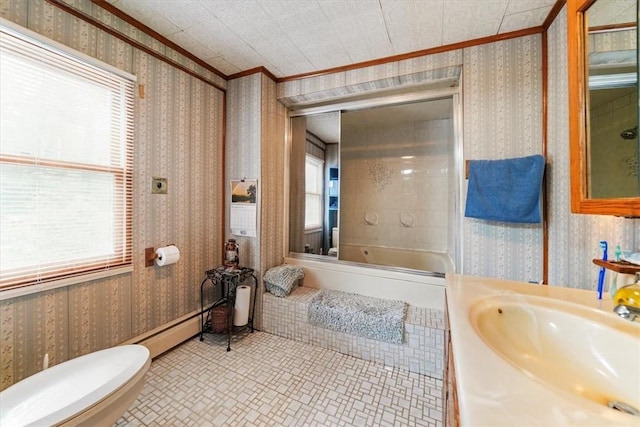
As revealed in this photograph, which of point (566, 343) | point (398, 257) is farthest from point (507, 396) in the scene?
point (398, 257)

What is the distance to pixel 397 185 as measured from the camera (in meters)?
3.34

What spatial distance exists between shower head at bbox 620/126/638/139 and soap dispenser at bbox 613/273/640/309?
0.45 meters

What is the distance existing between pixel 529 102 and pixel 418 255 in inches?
76.9

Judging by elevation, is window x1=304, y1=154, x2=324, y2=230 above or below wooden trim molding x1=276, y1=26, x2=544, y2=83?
below

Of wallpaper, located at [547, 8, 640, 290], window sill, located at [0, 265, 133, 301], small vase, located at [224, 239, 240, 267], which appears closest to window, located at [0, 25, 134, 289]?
window sill, located at [0, 265, 133, 301]

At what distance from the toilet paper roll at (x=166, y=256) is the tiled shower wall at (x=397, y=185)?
6.40 ft

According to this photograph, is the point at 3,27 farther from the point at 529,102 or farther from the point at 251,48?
the point at 529,102

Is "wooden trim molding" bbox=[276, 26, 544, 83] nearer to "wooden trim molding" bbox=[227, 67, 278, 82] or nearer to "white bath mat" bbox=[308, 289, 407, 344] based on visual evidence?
"wooden trim molding" bbox=[227, 67, 278, 82]

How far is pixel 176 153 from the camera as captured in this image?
2.06 m

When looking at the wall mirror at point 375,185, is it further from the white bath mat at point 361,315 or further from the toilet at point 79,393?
the toilet at point 79,393

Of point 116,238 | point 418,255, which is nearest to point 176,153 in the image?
point 116,238

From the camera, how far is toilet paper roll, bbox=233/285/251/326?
7.29 ft

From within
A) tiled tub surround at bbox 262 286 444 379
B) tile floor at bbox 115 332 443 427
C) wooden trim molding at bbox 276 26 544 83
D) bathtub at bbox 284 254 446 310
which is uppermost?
wooden trim molding at bbox 276 26 544 83

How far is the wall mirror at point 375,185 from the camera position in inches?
111
